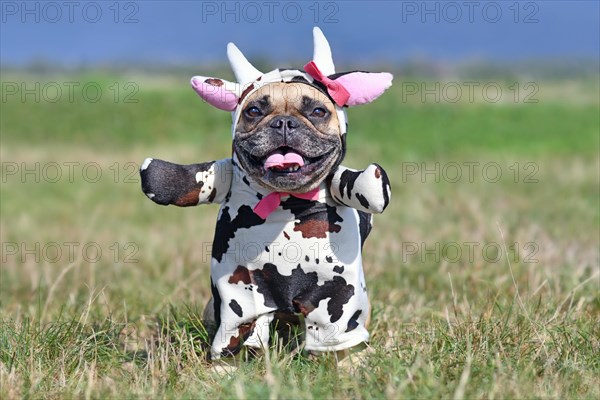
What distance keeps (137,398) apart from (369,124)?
11484mm

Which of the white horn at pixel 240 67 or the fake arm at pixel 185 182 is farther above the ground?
the white horn at pixel 240 67

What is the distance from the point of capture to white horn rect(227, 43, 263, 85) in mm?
3162

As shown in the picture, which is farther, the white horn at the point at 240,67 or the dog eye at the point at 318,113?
the white horn at the point at 240,67

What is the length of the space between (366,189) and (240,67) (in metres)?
0.75

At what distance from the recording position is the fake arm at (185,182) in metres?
3.07

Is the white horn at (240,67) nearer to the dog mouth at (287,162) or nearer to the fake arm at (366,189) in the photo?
the dog mouth at (287,162)

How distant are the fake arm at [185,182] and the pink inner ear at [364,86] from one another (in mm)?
572

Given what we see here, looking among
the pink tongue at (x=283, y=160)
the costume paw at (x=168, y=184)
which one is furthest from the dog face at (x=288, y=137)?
the costume paw at (x=168, y=184)

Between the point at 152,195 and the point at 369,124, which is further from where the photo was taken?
the point at 369,124

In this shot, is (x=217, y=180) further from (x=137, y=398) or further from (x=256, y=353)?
(x=137, y=398)

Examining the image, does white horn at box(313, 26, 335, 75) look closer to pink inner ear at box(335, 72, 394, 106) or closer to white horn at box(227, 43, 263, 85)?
pink inner ear at box(335, 72, 394, 106)

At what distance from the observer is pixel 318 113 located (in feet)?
9.76

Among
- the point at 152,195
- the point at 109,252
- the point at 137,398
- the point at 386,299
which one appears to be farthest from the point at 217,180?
the point at 109,252

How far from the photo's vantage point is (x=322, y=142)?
9.54 feet
